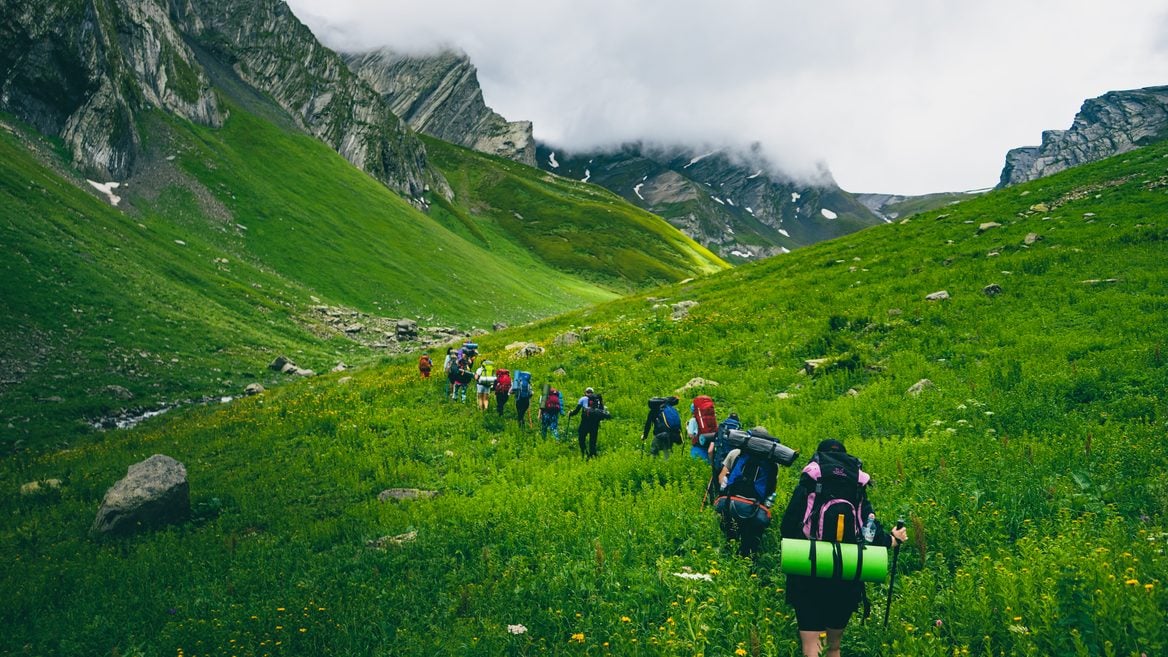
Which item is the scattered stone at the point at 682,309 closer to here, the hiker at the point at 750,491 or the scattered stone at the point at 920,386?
the scattered stone at the point at 920,386

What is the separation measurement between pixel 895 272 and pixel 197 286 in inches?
1808

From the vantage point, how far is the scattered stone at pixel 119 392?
24.1 m

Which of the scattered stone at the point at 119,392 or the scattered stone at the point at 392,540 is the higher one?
the scattered stone at the point at 392,540

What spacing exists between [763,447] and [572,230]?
155m

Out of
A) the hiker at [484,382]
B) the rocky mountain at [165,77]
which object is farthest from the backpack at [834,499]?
the rocky mountain at [165,77]

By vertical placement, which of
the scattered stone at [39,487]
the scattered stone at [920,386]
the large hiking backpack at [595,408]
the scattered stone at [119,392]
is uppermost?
the scattered stone at [920,386]

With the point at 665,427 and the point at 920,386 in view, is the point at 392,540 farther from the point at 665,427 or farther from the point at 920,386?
the point at 920,386

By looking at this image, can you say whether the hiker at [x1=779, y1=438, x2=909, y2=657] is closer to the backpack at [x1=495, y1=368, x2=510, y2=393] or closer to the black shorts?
the black shorts

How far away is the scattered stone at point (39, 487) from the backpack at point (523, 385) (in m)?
11.8

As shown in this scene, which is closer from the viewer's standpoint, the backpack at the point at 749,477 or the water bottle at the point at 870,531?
the water bottle at the point at 870,531

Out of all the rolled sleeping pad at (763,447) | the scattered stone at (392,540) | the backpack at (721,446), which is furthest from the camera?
the scattered stone at (392,540)

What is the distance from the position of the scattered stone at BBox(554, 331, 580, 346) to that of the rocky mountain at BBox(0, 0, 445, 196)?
54666mm

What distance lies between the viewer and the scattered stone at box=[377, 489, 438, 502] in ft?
40.8

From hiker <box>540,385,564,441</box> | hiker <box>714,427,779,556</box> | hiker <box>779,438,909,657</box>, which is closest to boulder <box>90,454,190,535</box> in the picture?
hiker <box>540,385,564,441</box>
